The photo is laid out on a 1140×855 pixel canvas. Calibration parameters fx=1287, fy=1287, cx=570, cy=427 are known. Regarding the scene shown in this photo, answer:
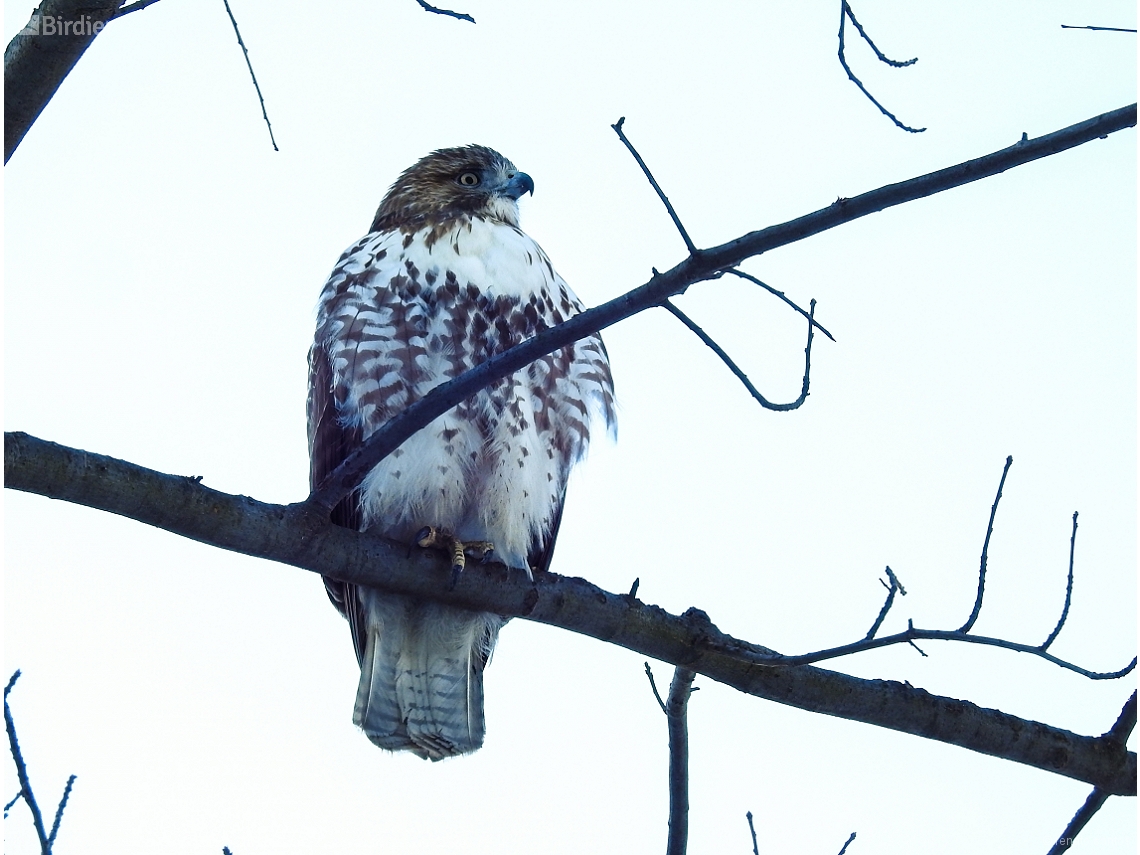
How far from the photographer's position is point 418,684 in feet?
14.4

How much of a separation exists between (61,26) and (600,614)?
1915 millimetres

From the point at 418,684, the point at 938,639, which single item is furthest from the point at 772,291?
the point at 418,684

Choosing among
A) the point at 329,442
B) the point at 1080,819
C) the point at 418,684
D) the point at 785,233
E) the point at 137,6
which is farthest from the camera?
the point at 418,684

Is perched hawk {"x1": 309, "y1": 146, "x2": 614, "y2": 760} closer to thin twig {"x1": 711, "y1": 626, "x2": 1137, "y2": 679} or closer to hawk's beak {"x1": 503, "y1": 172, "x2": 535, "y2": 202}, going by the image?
hawk's beak {"x1": 503, "y1": 172, "x2": 535, "y2": 202}

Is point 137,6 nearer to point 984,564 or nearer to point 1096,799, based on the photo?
point 984,564

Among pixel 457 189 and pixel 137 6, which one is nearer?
pixel 137 6

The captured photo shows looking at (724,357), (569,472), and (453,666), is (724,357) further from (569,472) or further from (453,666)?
(453,666)

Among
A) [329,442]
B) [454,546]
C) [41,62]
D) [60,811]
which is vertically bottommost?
[60,811]

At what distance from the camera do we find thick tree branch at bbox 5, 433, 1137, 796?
2859mm

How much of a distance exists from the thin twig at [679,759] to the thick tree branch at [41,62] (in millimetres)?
2064

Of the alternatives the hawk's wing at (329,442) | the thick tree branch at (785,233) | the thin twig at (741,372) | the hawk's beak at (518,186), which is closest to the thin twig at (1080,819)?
the thin twig at (741,372)

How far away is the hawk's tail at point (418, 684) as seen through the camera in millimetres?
4367

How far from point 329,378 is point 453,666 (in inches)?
42.3

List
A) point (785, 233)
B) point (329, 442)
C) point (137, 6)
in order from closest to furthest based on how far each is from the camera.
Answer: point (785, 233) → point (137, 6) → point (329, 442)
